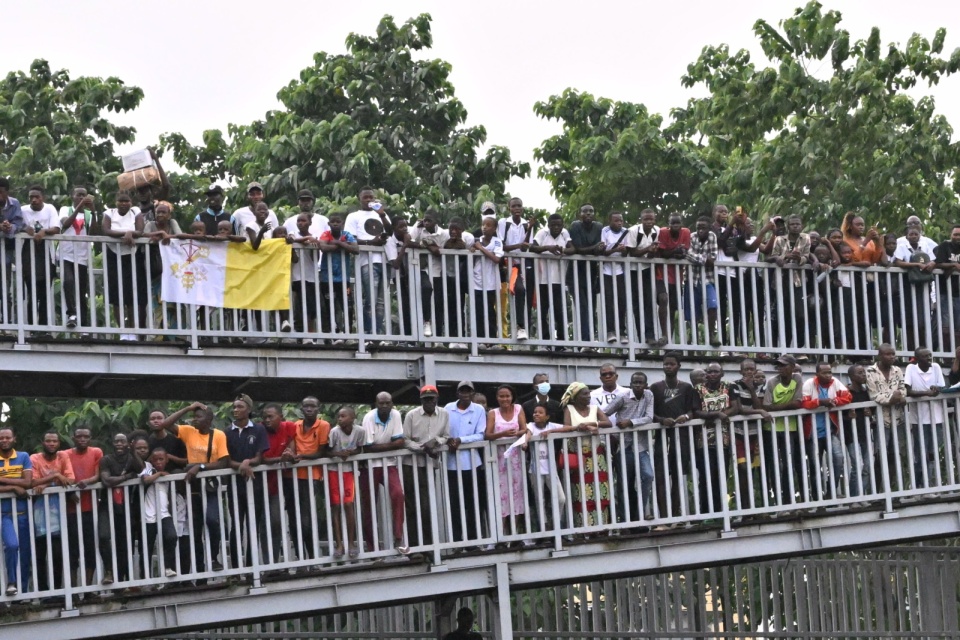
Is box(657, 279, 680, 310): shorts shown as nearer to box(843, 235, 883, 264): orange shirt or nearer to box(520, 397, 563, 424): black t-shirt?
box(520, 397, 563, 424): black t-shirt

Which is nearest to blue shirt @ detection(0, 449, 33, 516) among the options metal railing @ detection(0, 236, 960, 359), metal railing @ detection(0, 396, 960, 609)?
metal railing @ detection(0, 396, 960, 609)

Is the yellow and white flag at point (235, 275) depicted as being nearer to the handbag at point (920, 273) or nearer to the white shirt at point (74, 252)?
the white shirt at point (74, 252)

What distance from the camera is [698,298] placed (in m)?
17.0

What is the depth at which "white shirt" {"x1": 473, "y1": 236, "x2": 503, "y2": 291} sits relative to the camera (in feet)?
53.6

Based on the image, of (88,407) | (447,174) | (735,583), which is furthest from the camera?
(447,174)

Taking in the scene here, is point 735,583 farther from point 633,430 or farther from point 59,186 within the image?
point 59,186

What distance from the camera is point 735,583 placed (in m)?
18.7

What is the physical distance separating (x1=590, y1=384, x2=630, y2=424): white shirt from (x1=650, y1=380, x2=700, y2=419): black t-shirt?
0.26 m

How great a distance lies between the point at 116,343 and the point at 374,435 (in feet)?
7.94

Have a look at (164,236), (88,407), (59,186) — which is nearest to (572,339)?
(164,236)

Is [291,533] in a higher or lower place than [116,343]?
lower

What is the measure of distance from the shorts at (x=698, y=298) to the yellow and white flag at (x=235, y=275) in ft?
12.1

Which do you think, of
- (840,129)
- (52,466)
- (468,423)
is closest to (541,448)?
(468,423)

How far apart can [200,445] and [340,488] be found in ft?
3.85
